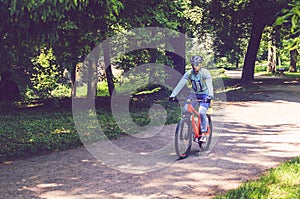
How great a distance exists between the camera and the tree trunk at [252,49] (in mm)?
25359

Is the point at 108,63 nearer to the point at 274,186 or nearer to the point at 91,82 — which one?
the point at 91,82

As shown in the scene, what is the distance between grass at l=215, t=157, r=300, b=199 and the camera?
18.6 ft

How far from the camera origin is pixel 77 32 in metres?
10.5

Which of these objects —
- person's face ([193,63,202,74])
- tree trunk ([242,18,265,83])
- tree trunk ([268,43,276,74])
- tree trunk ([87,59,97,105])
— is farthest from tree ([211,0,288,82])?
person's face ([193,63,202,74])

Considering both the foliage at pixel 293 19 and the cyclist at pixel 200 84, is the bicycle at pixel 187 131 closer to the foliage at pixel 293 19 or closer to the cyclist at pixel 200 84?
the cyclist at pixel 200 84

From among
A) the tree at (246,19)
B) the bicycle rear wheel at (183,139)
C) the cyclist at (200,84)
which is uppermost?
the tree at (246,19)

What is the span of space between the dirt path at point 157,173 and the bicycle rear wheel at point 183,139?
0.58ft

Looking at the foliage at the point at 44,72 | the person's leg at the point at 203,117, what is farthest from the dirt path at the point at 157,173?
the foliage at the point at 44,72

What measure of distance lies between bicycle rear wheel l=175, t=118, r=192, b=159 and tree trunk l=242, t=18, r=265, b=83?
18.4 metres

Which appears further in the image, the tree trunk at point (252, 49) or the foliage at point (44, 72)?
the tree trunk at point (252, 49)

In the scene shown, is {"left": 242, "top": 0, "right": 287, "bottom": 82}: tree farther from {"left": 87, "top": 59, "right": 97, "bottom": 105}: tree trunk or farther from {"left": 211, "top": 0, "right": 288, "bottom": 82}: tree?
{"left": 87, "top": 59, "right": 97, "bottom": 105}: tree trunk

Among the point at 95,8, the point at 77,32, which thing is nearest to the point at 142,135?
the point at 77,32

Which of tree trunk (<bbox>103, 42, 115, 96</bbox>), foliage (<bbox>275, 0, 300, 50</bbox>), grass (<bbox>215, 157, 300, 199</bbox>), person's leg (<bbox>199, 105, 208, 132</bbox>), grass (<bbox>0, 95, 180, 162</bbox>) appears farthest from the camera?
tree trunk (<bbox>103, 42, 115, 96</bbox>)

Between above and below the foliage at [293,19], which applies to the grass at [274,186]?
below
